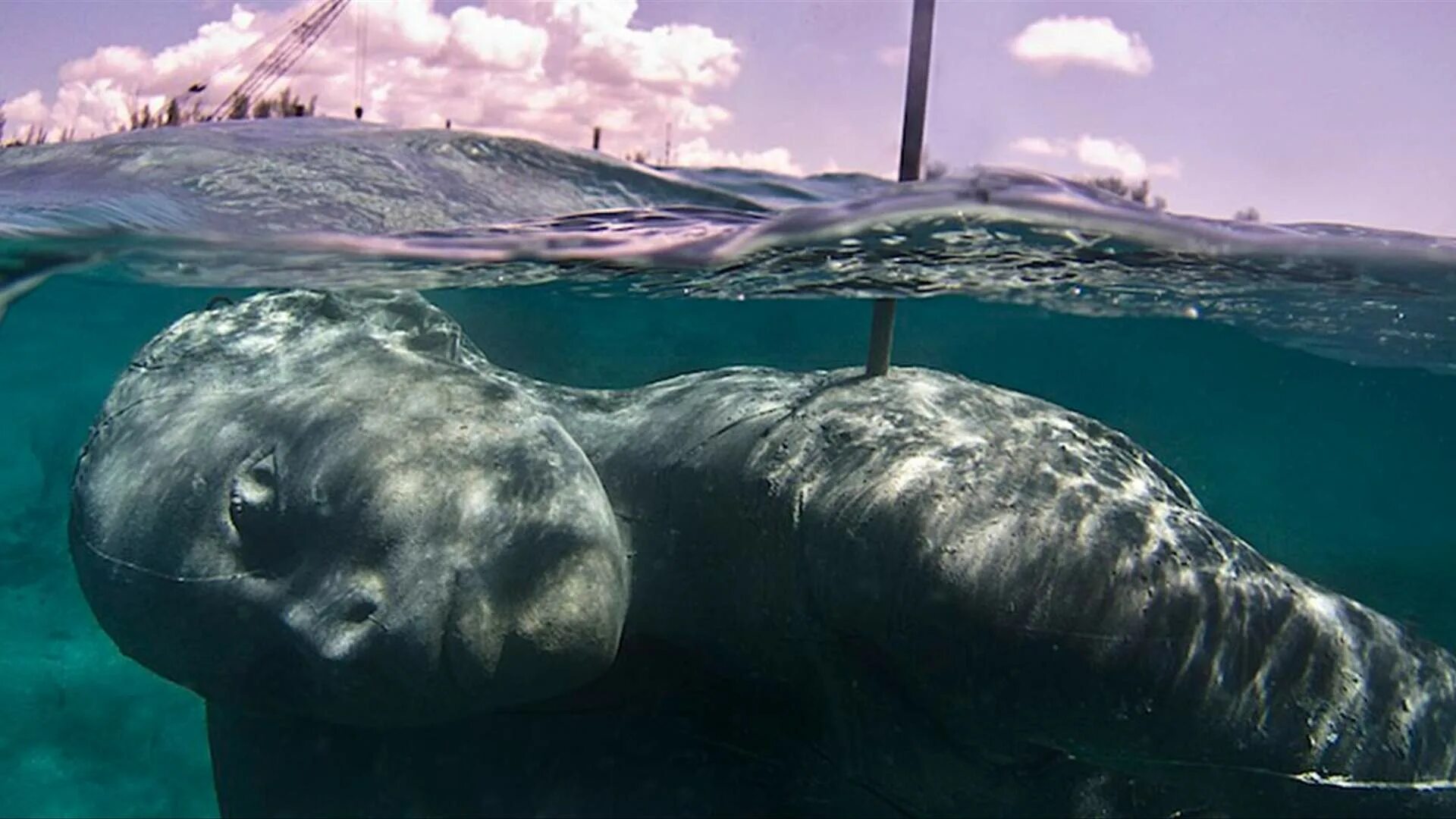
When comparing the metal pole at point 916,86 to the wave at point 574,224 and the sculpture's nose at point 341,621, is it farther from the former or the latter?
the sculpture's nose at point 341,621

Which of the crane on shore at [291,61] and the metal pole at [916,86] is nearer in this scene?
the metal pole at [916,86]

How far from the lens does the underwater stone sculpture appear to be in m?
5.51

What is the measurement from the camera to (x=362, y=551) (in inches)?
237

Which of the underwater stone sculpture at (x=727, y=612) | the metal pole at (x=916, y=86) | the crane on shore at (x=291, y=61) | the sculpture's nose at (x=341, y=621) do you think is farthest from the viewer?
the crane on shore at (x=291, y=61)

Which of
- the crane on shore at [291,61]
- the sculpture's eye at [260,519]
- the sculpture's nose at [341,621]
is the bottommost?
the sculpture's nose at [341,621]

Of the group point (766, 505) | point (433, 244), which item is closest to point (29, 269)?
point (433, 244)

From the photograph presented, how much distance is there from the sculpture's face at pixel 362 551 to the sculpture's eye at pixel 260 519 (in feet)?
0.04

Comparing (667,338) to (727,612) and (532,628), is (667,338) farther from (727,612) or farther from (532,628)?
(532,628)

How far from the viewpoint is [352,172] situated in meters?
8.73

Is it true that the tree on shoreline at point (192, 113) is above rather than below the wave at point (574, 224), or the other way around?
above

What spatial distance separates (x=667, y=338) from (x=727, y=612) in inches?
553

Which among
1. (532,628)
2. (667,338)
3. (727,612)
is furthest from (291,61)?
(667,338)

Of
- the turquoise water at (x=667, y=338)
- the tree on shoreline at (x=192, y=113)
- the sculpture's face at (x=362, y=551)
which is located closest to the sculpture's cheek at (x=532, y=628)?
the sculpture's face at (x=362, y=551)

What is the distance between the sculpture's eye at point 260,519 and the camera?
20.7 ft
